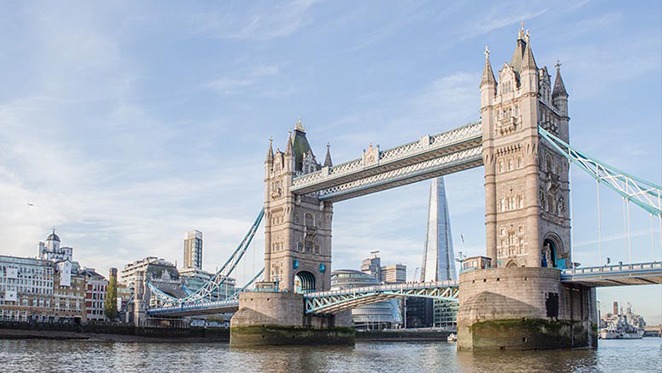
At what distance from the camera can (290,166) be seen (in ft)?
295

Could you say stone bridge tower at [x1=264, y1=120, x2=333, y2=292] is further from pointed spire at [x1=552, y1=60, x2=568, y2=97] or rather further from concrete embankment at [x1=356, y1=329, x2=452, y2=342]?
concrete embankment at [x1=356, y1=329, x2=452, y2=342]

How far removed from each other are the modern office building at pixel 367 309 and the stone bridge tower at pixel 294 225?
7469 centimetres

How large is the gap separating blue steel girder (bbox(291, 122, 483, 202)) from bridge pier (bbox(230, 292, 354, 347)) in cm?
1262

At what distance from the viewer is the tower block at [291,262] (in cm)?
8194

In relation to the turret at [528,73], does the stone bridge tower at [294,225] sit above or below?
below

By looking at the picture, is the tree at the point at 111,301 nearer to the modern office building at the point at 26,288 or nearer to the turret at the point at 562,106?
the modern office building at the point at 26,288

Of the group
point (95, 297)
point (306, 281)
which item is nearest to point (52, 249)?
point (95, 297)

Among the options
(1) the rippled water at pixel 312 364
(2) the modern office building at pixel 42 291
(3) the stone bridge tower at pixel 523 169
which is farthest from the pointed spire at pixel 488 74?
(2) the modern office building at pixel 42 291

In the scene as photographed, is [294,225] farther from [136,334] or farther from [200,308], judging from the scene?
[136,334]

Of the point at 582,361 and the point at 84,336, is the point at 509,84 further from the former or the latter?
the point at 84,336

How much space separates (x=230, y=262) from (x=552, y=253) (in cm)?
4942

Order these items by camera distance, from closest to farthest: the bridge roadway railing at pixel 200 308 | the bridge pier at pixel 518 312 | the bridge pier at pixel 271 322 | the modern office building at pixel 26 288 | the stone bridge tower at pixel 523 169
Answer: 1. the bridge pier at pixel 518 312
2. the stone bridge tower at pixel 523 169
3. the bridge pier at pixel 271 322
4. the bridge roadway railing at pixel 200 308
5. the modern office building at pixel 26 288

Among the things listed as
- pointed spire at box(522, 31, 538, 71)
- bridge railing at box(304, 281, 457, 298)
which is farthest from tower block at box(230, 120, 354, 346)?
pointed spire at box(522, 31, 538, 71)

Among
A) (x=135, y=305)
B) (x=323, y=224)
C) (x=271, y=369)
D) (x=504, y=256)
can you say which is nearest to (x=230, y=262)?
(x=323, y=224)
